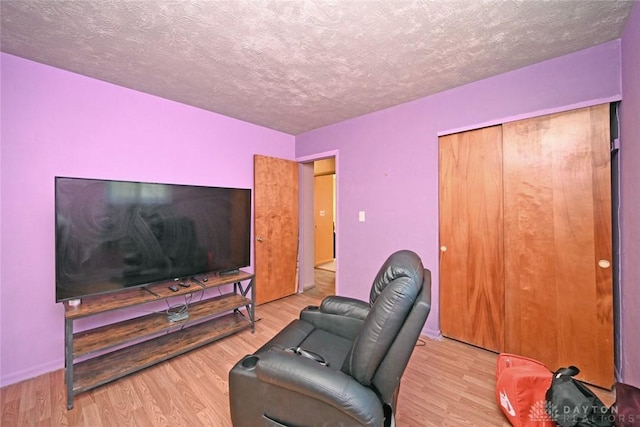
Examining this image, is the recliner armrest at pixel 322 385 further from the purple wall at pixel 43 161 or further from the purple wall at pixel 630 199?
the purple wall at pixel 43 161

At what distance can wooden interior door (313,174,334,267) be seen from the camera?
5754mm

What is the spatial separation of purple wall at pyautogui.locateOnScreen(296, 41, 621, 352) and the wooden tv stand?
1456mm

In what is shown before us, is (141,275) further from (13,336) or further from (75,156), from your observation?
(75,156)

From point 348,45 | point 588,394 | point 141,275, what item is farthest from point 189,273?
point 588,394

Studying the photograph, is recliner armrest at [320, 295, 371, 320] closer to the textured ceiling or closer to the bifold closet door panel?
the bifold closet door panel

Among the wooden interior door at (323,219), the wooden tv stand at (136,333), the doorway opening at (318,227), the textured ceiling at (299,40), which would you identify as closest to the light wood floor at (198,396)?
the wooden tv stand at (136,333)

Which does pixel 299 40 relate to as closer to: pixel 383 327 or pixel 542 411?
pixel 383 327

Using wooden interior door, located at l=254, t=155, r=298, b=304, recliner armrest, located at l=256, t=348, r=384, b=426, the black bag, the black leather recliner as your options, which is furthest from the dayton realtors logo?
wooden interior door, located at l=254, t=155, r=298, b=304

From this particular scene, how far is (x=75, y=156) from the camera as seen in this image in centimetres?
208

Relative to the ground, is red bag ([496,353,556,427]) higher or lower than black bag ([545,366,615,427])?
lower

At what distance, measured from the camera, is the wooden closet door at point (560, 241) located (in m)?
1.75

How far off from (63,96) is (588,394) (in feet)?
13.5

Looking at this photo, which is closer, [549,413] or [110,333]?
[549,413]

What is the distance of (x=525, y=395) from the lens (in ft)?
4.80
